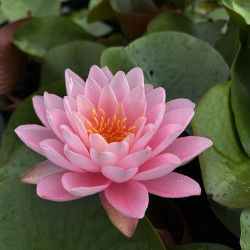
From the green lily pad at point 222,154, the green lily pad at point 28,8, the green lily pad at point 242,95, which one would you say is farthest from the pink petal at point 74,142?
the green lily pad at point 28,8

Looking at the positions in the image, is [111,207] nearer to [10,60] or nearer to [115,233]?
[115,233]

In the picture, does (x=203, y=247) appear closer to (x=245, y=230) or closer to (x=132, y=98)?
(x=245, y=230)

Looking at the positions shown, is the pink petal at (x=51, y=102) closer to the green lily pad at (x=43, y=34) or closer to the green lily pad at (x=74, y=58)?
the green lily pad at (x=74, y=58)

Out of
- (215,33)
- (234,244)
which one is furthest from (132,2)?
(234,244)

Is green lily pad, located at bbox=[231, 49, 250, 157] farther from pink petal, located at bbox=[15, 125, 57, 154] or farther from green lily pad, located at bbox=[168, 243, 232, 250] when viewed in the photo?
pink petal, located at bbox=[15, 125, 57, 154]

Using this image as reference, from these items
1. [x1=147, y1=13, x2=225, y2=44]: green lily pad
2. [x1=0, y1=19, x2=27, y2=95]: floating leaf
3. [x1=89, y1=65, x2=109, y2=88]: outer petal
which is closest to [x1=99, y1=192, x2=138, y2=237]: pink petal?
[x1=89, y1=65, x2=109, y2=88]: outer petal

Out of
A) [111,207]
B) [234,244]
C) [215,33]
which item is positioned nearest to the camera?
[111,207]
